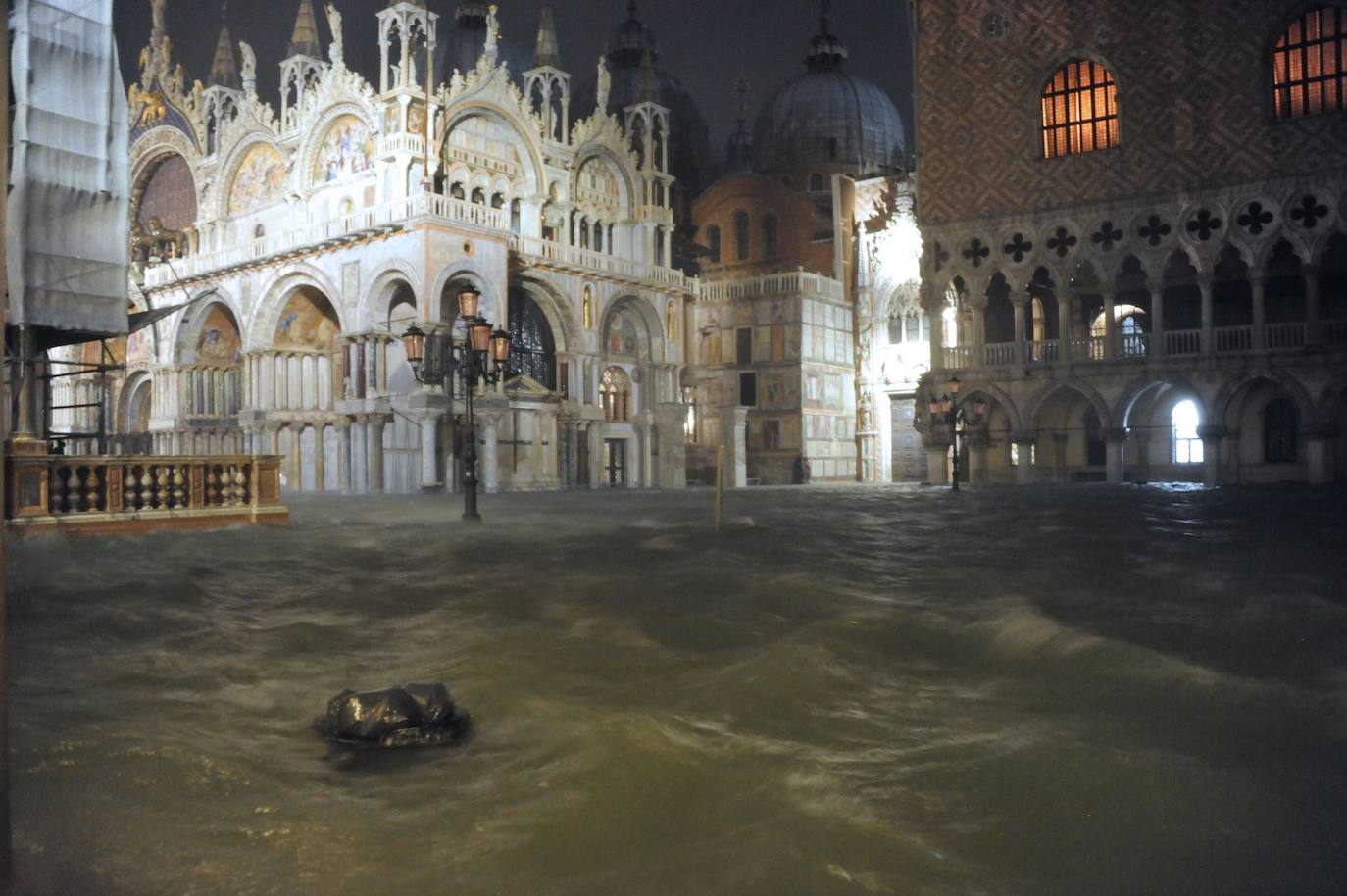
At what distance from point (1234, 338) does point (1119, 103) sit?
21.5ft

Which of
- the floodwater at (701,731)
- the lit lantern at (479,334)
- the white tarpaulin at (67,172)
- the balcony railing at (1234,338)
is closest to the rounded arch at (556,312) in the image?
the lit lantern at (479,334)

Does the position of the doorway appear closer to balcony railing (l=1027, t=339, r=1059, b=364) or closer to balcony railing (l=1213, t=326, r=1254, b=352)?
balcony railing (l=1027, t=339, r=1059, b=364)

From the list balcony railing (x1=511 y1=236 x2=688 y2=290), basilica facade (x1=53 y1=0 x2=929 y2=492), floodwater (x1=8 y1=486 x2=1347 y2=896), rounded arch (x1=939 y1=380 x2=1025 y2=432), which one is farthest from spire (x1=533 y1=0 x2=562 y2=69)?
floodwater (x1=8 y1=486 x2=1347 y2=896)

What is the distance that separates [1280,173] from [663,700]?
26.2 meters

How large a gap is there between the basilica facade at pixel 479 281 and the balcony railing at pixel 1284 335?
1345 centimetres

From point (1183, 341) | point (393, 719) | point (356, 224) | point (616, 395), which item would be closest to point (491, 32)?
point (356, 224)

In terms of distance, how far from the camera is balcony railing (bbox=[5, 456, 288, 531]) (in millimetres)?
11156

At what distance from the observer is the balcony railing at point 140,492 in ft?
36.6

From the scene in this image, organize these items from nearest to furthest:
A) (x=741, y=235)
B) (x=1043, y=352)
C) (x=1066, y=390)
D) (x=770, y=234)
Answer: (x=1043, y=352), (x=1066, y=390), (x=770, y=234), (x=741, y=235)

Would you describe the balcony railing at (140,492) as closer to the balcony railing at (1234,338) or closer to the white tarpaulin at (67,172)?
the white tarpaulin at (67,172)

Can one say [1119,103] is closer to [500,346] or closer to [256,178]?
[500,346]

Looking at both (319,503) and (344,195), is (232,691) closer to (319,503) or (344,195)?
(319,503)

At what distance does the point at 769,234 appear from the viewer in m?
43.0

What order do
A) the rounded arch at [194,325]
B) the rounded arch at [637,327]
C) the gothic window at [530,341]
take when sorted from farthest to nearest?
the rounded arch at [194,325] → the rounded arch at [637,327] → the gothic window at [530,341]
